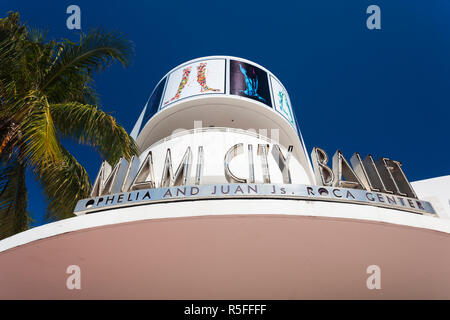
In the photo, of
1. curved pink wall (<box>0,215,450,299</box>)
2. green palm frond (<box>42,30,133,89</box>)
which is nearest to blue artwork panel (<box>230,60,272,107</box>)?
green palm frond (<box>42,30,133,89</box>)

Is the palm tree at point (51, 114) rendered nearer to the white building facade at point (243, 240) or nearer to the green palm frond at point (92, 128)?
the green palm frond at point (92, 128)

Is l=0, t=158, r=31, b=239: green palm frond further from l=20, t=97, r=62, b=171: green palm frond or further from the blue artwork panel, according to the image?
the blue artwork panel

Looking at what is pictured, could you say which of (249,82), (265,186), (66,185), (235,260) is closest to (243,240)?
(235,260)

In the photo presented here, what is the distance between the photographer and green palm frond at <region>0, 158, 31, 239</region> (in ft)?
35.6

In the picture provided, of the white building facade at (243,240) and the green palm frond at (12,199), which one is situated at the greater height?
the green palm frond at (12,199)

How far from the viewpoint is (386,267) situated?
6949 mm

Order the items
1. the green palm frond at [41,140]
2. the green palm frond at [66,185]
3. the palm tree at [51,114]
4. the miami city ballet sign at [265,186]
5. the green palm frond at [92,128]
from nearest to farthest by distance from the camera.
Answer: the miami city ballet sign at [265,186], the green palm frond at [41,140], the palm tree at [51,114], the green palm frond at [92,128], the green palm frond at [66,185]

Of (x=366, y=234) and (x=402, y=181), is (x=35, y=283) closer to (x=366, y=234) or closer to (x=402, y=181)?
(x=366, y=234)

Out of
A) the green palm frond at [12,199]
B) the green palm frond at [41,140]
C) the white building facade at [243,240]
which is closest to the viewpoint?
the white building facade at [243,240]

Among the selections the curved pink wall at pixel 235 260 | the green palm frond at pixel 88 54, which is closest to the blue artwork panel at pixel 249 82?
the green palm frond at pixel 88 54

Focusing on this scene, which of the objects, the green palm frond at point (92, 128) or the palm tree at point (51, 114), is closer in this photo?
the palm tree at point (51, 114)

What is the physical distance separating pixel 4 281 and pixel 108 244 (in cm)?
236

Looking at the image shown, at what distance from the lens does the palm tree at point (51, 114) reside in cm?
946

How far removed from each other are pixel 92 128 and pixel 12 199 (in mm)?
3552
